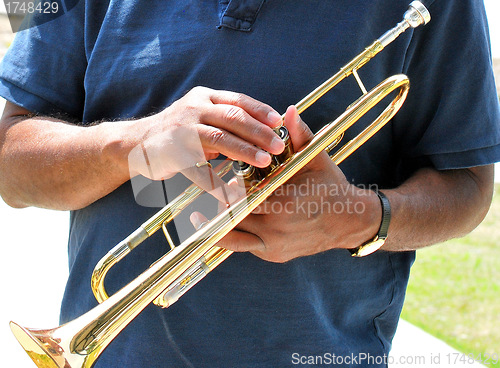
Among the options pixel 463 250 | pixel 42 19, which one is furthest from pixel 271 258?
pixel 463 250

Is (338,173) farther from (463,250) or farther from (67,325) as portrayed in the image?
(463,250)

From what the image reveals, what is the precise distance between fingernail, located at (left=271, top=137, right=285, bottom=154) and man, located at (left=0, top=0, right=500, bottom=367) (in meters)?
0.08

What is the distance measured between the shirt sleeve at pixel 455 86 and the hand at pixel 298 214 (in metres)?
0.31

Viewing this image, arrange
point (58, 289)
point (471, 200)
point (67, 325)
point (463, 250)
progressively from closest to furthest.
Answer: point (67, 325) → point (471, 200) → point (58, 289) → point (463, 250)

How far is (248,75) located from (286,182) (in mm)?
267

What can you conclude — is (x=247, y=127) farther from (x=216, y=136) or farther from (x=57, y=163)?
(x=57, y=163)

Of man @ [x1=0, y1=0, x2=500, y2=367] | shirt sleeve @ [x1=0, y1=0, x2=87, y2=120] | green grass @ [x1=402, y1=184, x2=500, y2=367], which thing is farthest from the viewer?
green grass @ [x1=402, y1=184, x2=500, y2=367]

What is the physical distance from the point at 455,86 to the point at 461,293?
3224 mm

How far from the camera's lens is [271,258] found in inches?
42.4

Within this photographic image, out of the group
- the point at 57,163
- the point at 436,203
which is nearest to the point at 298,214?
the point at 436,203

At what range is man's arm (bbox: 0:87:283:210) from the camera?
3.23 ft

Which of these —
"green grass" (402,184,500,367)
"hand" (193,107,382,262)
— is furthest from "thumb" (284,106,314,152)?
"green grass" (402,184,500,367)

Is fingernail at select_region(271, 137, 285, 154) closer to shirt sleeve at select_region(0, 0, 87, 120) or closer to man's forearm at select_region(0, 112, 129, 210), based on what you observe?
man's forearm at select_region(0, 112, 129, 210)

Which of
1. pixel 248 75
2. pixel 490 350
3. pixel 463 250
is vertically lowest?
pixel 463 250
